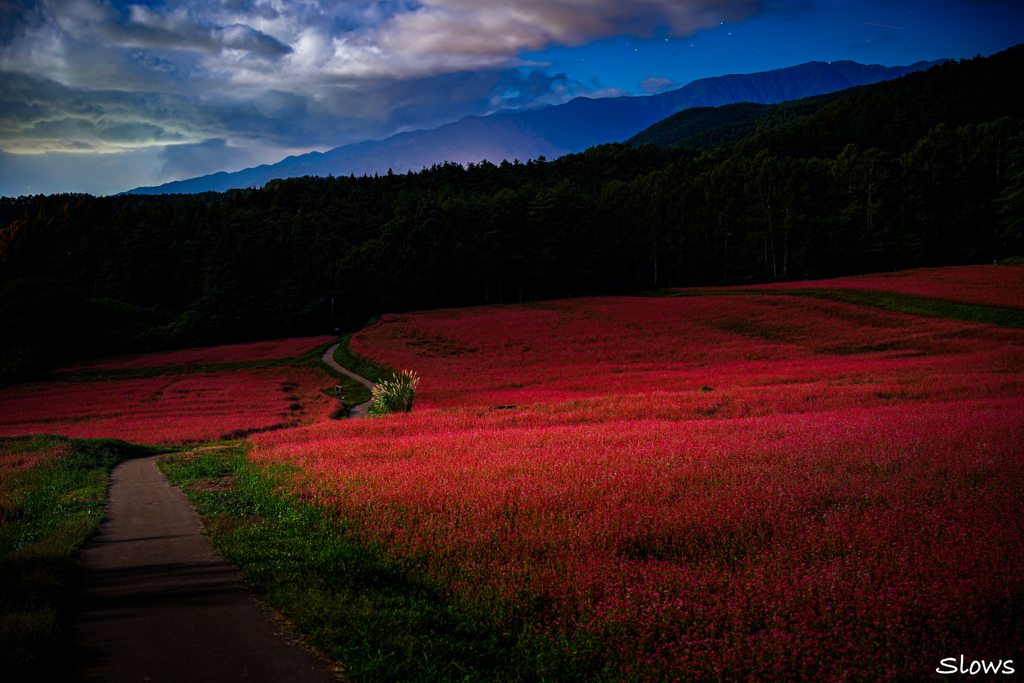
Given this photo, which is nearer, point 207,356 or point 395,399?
point 395,399

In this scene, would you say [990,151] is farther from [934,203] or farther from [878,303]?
[878,303]

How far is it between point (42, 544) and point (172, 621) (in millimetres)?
4038

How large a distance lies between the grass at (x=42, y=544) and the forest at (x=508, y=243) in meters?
62.0

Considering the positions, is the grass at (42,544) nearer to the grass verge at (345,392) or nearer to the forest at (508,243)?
the grass verge at (345,392)

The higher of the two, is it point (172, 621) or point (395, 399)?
point (172, 621)

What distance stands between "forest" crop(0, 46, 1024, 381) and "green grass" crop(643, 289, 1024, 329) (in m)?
29.1

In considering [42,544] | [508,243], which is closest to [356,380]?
[42,544]

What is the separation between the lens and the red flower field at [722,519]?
5.63 metres

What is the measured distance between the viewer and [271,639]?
6176mm

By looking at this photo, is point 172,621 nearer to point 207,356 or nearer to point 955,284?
point 955,284

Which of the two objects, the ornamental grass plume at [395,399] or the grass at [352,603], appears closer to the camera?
the grass at [352,603]

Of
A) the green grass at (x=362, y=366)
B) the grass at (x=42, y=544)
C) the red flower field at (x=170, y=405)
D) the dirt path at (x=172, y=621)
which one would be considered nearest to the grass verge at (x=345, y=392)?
the red flower field at (x=170, y=405)

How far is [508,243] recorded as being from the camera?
8950cm

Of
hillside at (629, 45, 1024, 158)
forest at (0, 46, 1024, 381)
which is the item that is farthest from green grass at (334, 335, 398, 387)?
hillside at (629, 45, 1024, 158)
